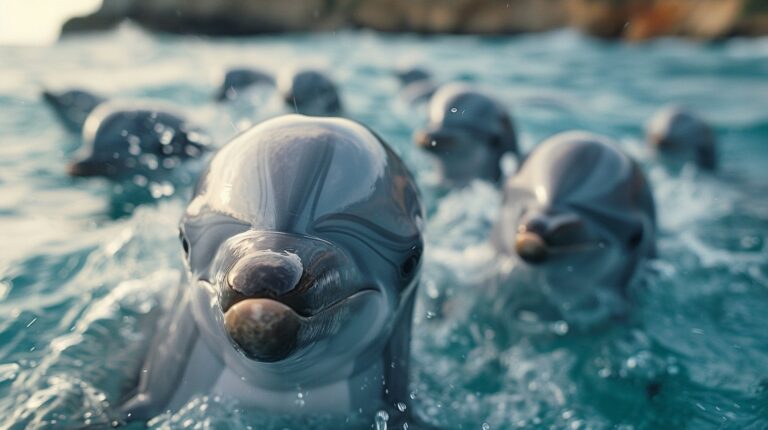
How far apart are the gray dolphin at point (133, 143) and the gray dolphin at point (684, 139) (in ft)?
17.4

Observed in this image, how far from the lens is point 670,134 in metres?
8.92

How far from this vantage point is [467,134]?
22.9ft

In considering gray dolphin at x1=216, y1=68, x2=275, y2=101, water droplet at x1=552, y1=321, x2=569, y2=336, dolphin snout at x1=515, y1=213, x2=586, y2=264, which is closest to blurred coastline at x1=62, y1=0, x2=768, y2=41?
gray dolphin at x1=216, y1=68, x2=275, y2=101

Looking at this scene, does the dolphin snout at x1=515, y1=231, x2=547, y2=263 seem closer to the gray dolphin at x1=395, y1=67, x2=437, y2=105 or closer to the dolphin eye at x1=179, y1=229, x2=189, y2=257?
the dolphin eye at x1=179, y1=229, x2=189, y2=257

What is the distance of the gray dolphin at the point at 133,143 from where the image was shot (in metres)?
6.75

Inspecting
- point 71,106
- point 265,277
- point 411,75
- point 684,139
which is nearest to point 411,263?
point 265,277

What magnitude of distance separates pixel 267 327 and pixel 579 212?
2658 mm

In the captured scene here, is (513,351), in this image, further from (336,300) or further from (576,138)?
(336,300)

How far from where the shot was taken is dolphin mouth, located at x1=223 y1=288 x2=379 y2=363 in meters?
1.95

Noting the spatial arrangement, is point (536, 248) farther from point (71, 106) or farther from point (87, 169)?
point (71, 106)

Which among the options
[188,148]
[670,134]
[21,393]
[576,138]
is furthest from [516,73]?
[21,393]

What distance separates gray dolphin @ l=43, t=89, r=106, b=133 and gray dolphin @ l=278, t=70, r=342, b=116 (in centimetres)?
250

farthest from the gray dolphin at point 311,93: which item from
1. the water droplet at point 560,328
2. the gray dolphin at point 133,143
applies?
the water droplet at point 560,328

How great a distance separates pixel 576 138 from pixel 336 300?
2782mm
